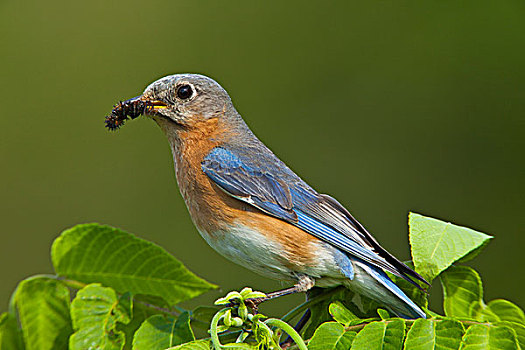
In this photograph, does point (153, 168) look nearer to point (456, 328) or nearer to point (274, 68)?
point (274, 68)

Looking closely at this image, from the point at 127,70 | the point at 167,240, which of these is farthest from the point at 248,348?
the point at 127,70

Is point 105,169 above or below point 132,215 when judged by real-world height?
above

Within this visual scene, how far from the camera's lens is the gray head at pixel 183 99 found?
11.2 ft

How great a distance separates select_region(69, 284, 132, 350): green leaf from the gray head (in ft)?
3.67

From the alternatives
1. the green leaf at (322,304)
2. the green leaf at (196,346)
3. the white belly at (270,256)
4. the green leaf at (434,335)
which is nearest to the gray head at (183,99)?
the white belly at (270,256)

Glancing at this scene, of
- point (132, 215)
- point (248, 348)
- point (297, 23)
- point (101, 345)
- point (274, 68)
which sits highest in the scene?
point (297, 23)

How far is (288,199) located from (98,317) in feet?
3.69

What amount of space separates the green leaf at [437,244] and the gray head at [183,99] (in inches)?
61.5

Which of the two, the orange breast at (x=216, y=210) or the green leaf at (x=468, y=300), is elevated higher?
the orange breast at (x=216, y=210)

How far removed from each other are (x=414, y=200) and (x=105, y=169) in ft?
13.4

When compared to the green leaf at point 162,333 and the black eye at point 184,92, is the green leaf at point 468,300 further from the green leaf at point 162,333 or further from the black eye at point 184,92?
the black eye at point 184,92

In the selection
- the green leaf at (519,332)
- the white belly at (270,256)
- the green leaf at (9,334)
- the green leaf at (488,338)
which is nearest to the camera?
the green leaf at (488,338)

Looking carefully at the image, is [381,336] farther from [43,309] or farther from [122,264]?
[43,309]

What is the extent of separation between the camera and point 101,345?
8.35 feet
